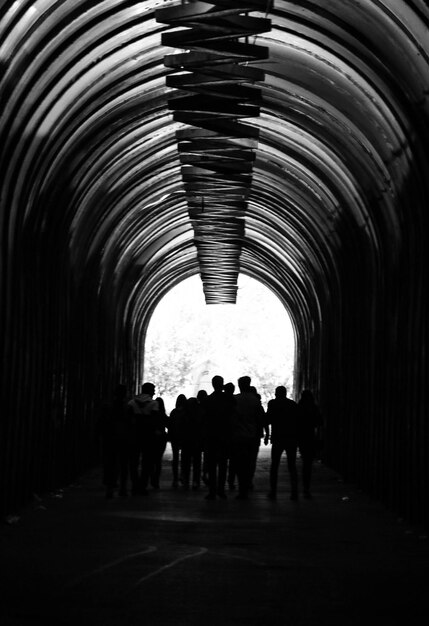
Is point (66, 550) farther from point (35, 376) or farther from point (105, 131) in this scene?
point (105, 131)

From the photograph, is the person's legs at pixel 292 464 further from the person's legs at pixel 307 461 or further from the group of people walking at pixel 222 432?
the person's legs at pixel 307 461

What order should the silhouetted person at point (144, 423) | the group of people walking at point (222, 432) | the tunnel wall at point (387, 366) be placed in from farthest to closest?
the silhouetted person at point (144, 423)
the group of people walking at point (222, 432)
the tunnel wall at point (387, 366)

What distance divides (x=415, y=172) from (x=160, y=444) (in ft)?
19.8

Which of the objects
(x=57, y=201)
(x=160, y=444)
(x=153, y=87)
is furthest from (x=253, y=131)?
(x=160, y=444)

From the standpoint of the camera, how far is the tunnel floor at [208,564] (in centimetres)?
862

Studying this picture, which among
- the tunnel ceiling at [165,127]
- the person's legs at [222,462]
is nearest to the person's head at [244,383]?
the person's legs at [222,462]

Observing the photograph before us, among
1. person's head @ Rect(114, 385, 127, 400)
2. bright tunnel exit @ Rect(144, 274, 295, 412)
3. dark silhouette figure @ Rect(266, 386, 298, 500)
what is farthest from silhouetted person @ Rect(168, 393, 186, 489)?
bright tunnel exit @ Rect(144, 274, 295, 412)

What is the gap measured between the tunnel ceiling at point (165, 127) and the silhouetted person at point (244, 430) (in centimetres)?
283

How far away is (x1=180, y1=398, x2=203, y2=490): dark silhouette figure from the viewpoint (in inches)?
802

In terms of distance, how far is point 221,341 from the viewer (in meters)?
78.6

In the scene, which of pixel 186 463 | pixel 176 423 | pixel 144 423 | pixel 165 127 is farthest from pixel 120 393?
pixel 165 127

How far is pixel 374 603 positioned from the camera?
919 cm

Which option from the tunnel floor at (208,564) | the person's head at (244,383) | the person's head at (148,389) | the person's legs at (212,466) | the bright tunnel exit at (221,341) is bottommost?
the tunnel floor at (208,564)

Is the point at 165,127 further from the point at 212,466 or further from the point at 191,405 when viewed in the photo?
the point at 212,466
